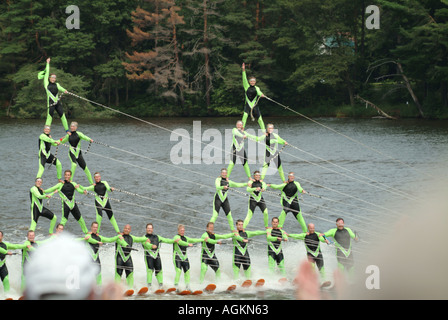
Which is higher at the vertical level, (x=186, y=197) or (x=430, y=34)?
(x=430, y=34)

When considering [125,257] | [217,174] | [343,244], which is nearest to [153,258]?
[125,257]

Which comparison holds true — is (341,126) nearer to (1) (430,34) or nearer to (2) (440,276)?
(1) (430,34)

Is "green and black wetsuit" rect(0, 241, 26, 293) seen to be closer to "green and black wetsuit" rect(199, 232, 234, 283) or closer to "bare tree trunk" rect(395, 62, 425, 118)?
"green and black wetsuit" rect(199, 232, 234, 283)

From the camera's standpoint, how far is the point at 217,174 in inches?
1259

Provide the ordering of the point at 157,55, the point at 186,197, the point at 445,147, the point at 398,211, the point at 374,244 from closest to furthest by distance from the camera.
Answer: the point at 374,244 < the point at 398,211 < the point at 186,197 < the point at 445,147 < the point at 157,55

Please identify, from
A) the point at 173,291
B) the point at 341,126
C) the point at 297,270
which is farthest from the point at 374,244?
the point at 341,126

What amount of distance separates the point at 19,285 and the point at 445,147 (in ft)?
85.0

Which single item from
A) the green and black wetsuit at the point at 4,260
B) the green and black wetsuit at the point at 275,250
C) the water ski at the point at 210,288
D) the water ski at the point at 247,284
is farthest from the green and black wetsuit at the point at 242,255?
the green and black wetsuit at the point at 4,260

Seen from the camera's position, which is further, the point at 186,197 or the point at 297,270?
the point at 186,197

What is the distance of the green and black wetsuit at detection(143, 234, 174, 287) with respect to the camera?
51.6ft

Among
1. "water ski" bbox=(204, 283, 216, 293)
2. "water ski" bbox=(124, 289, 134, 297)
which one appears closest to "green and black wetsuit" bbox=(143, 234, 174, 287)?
"water ski" bbox=(124, 289, 134, 297)

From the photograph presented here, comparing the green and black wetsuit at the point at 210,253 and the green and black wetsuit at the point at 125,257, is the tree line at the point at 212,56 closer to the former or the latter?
the green and black wetsuit at the point at 210,253

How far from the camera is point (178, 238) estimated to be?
620 inches

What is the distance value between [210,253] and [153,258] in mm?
1413
